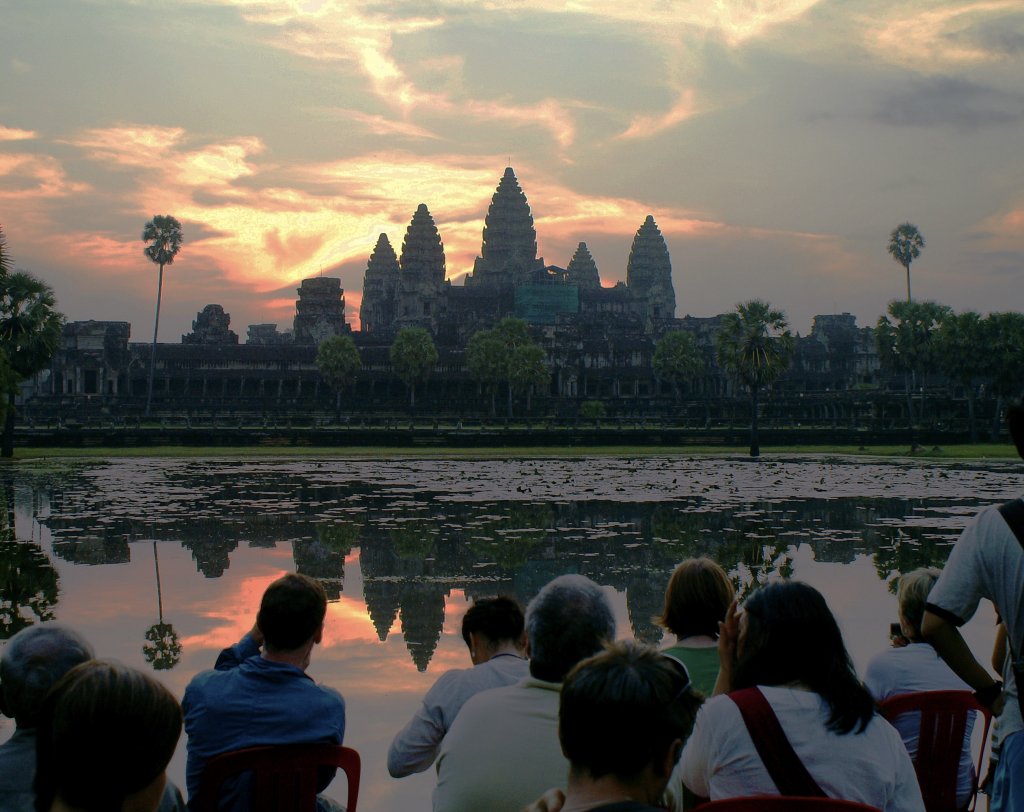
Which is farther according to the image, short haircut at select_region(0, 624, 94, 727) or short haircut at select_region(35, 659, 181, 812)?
short haircut at select_region(0, 624, 94, 727)

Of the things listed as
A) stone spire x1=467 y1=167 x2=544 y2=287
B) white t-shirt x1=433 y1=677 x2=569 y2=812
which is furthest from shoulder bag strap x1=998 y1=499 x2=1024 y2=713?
stone spire x1=467 y1=167 x2=544 y2=287

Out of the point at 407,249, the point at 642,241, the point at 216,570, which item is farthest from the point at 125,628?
the point at 642,241

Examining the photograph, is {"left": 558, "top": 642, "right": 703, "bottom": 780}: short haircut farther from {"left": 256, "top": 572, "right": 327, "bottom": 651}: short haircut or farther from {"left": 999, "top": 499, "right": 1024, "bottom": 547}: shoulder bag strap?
{"left": 256, "top": 572, "right": 327, "bottom": 651}: short haircut

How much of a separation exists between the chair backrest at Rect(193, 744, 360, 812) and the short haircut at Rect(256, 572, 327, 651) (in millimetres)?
596

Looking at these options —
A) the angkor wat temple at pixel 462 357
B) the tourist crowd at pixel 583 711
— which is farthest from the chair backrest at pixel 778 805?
the angkor wat temple at pixel 462 357

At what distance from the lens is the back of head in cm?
418

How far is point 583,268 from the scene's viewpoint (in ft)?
563

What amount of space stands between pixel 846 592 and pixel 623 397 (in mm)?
91517

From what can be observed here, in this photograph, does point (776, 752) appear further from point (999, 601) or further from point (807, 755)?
point (999, 601)

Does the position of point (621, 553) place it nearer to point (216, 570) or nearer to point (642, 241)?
point (216, 570)

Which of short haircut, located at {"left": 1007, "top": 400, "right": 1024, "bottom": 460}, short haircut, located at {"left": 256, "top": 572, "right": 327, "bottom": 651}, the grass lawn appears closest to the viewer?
short haircut, located at {"left": 1007, "top": 400, "right": 1024, "bottom": 460}

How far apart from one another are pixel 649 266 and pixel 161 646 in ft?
526

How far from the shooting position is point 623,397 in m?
106

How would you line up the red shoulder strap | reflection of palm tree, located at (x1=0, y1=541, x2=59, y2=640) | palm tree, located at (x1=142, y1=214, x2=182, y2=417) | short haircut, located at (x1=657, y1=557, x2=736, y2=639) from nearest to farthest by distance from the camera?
the red shoulder strap < short haircut, located at (x1=657, y1=557, x2=736, y2=639) < reflection of palm tree, located at (x1=0, y1=541, x2=59, y2=640) < palm tree, located at (x1=142, y1=214, x2=182, y2=417)
